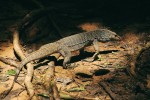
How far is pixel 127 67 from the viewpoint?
21.5ft

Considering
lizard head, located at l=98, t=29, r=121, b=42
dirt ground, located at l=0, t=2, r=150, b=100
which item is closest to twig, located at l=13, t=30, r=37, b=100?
dirt ground, located at l=0, t=2, r=150, b=100

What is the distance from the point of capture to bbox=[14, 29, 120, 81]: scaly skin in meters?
6.50

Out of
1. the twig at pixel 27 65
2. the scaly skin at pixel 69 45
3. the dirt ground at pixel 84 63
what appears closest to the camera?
the twig at pixel 27 65

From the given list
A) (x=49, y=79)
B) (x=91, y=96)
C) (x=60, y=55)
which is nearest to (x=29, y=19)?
(x=60, y=55)

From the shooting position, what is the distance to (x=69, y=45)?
22.8 feet

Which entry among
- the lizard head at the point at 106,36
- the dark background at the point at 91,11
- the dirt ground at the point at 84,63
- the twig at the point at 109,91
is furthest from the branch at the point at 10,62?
the dark background at the point at 91,11

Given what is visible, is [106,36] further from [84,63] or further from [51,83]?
[51,83]

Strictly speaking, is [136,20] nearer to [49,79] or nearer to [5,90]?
[49,79]

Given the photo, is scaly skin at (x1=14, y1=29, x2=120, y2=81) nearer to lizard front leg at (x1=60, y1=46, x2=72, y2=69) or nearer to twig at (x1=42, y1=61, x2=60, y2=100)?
lizard front leg at (x1=60, y1=46, x2=72, y2=69)

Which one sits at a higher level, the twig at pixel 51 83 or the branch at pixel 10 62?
the branch at pixel 10 62

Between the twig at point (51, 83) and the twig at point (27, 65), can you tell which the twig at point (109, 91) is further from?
the twig at point (27, 65)

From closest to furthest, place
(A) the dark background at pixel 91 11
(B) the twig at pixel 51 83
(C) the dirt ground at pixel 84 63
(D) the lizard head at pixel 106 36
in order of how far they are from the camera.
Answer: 1. (B) the twig at pixel 51 83
2. (C) the dirt ground at pixel 84 63
3. (D) the lizard head at pixel 106 36
4. (A) the dark background at pixel 91 11

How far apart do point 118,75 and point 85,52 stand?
151 centimetres

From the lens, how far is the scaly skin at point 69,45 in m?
6.50
